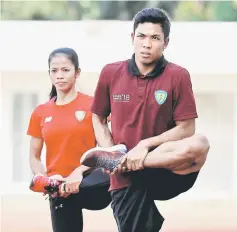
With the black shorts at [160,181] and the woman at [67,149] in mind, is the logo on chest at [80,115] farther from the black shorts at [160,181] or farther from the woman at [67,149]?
the black shorts at [160,181]

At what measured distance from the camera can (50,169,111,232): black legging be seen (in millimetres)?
3061

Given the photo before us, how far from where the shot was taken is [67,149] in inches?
120

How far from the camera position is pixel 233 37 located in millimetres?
6859

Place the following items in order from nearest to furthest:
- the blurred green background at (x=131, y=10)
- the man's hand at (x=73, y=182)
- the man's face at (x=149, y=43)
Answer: the man's face at (x=149, y=43) < the man's hand at (x=73, y=182) < the blurred green background at (x=131, y=10)

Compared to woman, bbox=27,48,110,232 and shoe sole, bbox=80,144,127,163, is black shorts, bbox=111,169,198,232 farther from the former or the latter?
woman, bbox=27,48,110,232

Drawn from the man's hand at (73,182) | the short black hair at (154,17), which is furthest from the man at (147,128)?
the man's hand at (73,182)

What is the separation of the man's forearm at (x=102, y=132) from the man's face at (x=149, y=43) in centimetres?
28

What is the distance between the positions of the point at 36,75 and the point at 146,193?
4.44 metres

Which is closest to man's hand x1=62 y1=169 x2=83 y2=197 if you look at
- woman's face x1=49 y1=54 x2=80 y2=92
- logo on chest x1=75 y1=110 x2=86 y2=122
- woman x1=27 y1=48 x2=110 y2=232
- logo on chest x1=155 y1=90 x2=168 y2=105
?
woman x1=27 y1=48 x2=110 y2=232

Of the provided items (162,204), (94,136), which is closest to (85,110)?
(94,136)

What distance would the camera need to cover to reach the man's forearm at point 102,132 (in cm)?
272

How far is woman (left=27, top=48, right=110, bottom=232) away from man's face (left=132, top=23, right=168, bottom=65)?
1.56 feet

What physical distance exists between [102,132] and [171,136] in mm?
289

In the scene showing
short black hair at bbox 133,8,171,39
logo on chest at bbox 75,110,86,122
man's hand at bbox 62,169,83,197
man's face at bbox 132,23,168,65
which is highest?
short black hair at bbox 133,8,171,39
